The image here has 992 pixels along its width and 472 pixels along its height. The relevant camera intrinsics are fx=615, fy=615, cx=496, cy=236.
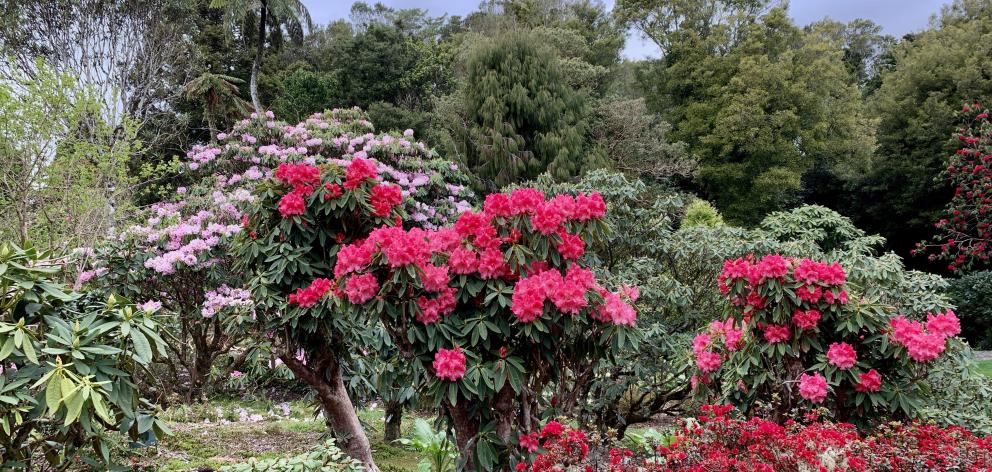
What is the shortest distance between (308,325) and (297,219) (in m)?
0.53

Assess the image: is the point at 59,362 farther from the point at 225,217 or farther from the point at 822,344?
the point at 225,217

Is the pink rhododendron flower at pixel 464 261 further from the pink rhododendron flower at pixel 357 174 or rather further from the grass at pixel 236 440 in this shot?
the grass at pixel 236 440

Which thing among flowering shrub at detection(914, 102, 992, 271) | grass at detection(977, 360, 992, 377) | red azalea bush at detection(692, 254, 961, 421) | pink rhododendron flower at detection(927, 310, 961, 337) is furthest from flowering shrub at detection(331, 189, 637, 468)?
flowering shrub at detection(914, 102, 992, 271)

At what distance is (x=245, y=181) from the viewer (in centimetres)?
805

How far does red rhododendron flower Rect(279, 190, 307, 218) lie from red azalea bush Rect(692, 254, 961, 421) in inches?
80.9

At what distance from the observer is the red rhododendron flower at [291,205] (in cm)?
289

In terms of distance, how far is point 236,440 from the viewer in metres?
4.33

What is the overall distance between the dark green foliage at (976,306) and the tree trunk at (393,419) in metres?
11.4

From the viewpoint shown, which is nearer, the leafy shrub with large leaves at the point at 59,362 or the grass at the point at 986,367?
the leafy shrub with large leaves at the point at 59,362

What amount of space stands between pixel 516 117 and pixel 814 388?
36.8ft

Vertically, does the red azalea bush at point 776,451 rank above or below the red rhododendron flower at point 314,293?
below

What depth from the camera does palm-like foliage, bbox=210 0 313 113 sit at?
15.7m

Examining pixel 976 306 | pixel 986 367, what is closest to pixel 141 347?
pixel 986 367

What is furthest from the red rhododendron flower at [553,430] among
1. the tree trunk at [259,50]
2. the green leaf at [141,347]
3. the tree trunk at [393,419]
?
the tree trunk at [259,50]
